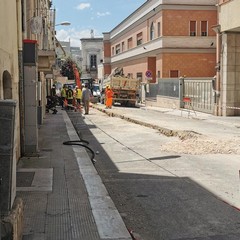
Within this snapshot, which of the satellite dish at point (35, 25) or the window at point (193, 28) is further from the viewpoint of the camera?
the window at point (193, 28)

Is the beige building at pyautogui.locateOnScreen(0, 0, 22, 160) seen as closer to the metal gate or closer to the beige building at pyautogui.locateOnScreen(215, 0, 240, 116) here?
the beige building at pyautogui.locateOnScreen(215, 0, 240, 116)

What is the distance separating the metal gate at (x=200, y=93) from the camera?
28750 mm

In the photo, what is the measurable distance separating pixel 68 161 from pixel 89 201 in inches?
147

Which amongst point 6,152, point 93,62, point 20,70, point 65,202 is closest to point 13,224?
point 6,152

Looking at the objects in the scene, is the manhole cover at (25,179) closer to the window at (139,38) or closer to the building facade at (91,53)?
the window at (139,38)

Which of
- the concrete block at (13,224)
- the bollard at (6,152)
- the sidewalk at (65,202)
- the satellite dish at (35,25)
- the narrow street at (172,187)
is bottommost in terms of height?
the narrow street at (172,187)

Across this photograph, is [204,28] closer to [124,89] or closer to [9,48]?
[124,89]

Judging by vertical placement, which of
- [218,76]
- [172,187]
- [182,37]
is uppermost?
[182,37]

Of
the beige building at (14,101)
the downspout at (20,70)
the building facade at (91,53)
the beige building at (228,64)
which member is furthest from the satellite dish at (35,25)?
the building facade at (91,53)

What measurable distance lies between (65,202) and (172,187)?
8.27 feet

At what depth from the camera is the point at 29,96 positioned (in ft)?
37.4

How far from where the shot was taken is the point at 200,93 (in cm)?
3075

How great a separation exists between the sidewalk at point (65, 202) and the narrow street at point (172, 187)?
0.40m

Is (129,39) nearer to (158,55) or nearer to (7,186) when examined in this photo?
(158,55)
